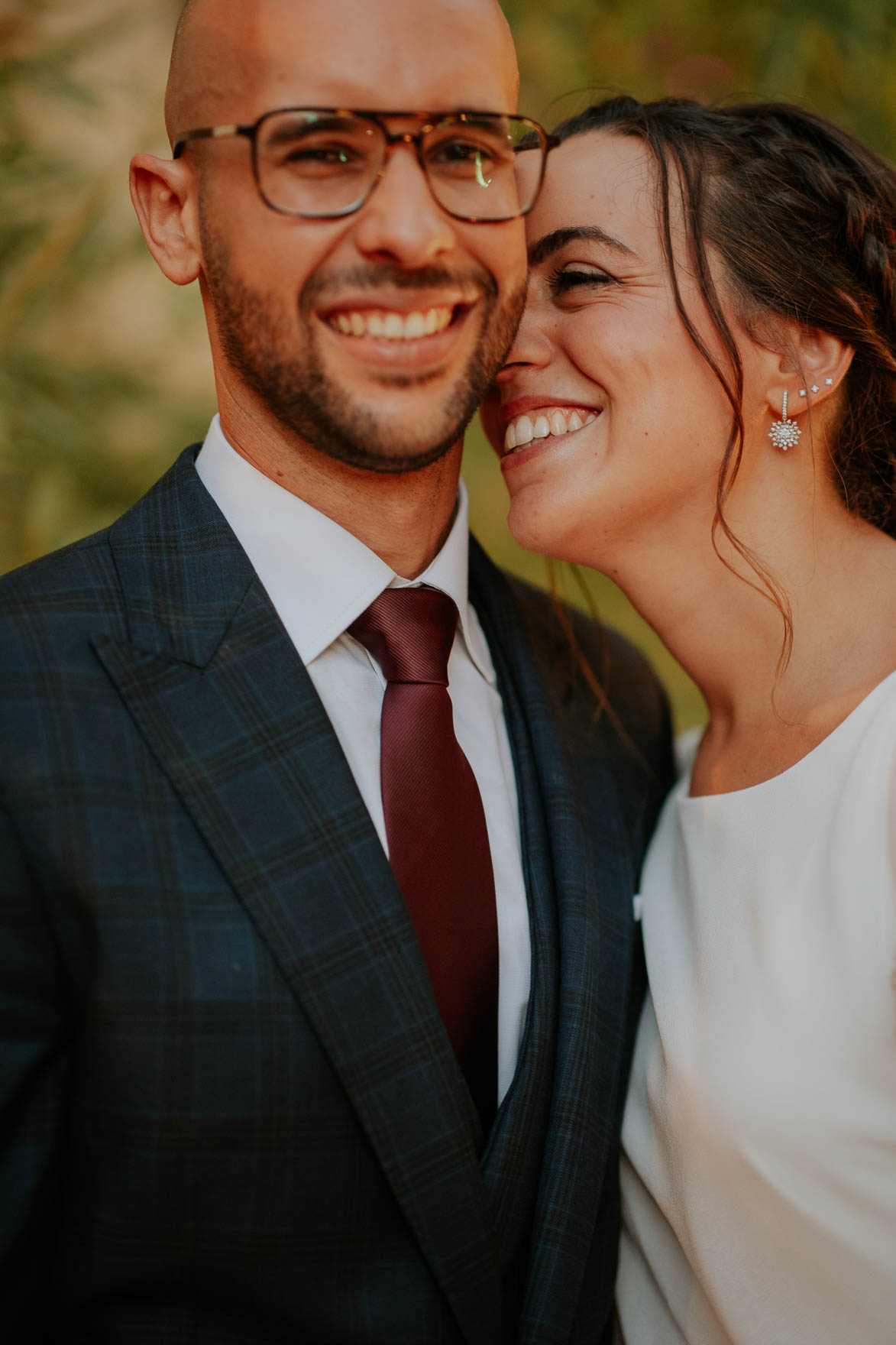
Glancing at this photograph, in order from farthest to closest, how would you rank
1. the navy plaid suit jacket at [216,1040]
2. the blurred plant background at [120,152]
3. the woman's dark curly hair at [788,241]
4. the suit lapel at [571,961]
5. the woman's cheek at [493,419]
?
the blurred plant background at [120,152]
the woman's cheek at [493,419]
the woman's dark curly hair at [788,241]
the suit lapel at [571,961]
the navy plaid suit jacket at [216,1040]

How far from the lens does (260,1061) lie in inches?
50.1

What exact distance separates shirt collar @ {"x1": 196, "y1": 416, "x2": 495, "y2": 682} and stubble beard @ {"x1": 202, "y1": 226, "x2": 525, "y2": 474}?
0.29 ft

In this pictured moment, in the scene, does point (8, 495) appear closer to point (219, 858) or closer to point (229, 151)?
point (229, 151)

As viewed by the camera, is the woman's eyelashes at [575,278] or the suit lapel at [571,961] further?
the woman's eyelashes at [575,278]

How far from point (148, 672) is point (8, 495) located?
95 centimetres

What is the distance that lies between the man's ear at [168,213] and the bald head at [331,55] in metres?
0.07

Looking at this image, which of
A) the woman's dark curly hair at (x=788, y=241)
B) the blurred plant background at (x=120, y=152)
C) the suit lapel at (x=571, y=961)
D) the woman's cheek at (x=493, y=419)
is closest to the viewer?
the suit lapel at (x=571, y=961)

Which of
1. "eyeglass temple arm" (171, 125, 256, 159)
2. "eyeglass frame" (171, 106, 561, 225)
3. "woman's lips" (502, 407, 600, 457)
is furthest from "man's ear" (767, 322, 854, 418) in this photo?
"eyeglass temple arm" (171, 125, 256, 159)

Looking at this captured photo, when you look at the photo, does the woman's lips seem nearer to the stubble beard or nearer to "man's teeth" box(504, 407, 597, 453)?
"man's teeth" box(504, 407, 597, 453)

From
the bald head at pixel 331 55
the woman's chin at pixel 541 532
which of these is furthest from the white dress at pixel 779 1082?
the bald head at pixel 331 55

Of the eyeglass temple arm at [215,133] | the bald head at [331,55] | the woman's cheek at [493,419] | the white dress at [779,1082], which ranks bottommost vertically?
the white dress at [779,1082]

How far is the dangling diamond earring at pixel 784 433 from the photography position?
177 centimetres

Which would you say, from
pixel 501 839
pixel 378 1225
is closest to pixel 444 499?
pixel 501 839

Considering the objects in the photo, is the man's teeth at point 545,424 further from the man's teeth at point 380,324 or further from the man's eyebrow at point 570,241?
the man's teeth at point 380,324
